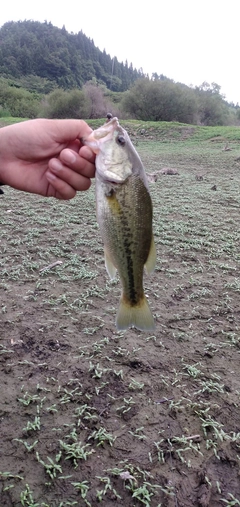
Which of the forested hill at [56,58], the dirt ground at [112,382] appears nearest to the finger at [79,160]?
the dirt ground at [112,382]

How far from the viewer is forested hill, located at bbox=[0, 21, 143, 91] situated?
302 feet

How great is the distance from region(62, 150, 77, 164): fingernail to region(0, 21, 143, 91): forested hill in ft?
297

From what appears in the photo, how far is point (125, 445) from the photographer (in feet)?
7.43

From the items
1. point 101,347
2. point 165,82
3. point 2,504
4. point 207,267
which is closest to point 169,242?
point 207,267

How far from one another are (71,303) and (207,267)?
1987 mm

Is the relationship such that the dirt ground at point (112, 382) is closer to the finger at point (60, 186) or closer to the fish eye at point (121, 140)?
the finger at point (60, 186)

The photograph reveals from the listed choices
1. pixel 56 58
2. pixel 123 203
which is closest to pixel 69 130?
pixel 123 203

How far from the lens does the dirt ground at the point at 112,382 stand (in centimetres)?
205

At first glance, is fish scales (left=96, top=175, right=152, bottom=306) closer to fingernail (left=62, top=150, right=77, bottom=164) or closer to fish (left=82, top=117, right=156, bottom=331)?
fish (left=82, top=117, right=156, bottom=331)

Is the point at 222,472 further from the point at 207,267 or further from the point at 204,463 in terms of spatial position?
the point at 207,267

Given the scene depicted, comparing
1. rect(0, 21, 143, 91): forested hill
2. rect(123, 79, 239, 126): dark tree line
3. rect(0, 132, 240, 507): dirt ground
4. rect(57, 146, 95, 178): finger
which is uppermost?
rect(0, 21, 143, 91): forested hill

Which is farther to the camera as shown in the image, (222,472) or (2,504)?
(222,472)

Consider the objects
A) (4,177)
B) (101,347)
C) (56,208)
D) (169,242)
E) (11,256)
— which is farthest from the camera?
(56,208)

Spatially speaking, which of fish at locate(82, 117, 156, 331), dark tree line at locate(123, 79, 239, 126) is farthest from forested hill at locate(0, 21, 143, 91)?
fish at locate(82, 117, 156, 331)
